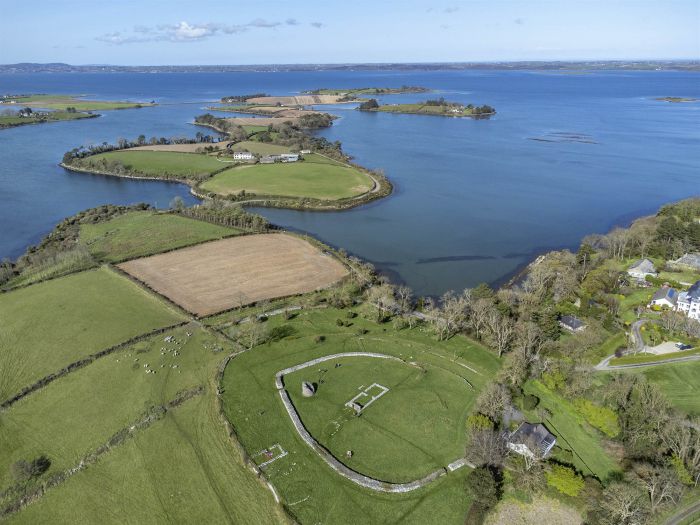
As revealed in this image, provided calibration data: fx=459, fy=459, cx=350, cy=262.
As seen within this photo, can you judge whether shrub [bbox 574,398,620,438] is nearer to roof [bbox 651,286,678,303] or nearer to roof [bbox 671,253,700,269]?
roof [bbox 651,286,678,303]

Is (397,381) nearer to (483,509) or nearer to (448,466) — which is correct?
(448,466)

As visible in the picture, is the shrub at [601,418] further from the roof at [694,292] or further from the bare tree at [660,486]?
the roof at [694,292]

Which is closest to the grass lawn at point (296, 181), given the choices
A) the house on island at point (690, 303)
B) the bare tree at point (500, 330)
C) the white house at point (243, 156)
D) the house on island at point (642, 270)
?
the white house at point (243, 156)

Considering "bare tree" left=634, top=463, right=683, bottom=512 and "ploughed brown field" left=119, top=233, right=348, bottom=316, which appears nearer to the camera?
"bare tree" left=634, top=463, right=683, bottom=512

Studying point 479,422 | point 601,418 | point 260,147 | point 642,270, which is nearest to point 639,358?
point 601,418

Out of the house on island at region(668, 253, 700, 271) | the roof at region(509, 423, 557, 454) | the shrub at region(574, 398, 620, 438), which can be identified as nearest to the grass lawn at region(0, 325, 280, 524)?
the roof at region(509, 423, 557, 454)

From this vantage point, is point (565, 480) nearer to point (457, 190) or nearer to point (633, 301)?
point (633, 301)
